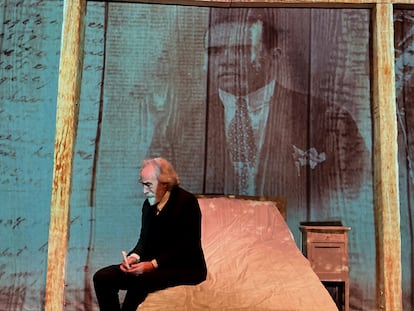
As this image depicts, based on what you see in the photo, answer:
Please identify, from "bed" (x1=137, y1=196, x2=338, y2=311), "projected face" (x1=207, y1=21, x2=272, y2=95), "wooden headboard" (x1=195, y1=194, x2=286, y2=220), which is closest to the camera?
"bed" (x1=137, y1=196, x2=338, y2=311)

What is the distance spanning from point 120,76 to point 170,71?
33 centimetres

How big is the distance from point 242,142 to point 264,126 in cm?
19

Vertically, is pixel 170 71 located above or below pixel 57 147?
above

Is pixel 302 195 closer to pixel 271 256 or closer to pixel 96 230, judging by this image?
pixel 271 256

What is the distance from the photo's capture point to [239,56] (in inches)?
129

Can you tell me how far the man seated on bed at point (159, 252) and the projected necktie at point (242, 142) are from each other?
0.93m

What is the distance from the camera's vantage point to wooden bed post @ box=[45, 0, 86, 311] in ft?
7.54

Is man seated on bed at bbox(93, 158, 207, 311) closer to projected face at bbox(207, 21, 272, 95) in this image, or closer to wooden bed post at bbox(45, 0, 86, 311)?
wooden bed post at bbox(45, 0, 86, 311)

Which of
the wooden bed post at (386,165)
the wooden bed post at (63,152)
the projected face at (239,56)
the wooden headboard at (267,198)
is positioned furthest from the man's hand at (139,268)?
the projected face at (239,56)

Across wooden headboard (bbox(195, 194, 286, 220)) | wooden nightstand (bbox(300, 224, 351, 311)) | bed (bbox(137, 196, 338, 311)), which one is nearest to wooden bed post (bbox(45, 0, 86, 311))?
bed (bbox(137, 196, 338, 311))

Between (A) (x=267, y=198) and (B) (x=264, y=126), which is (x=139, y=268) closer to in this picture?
(A) (x=267, y=198)

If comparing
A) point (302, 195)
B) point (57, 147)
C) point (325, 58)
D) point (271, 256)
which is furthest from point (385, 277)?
point (57, 147)

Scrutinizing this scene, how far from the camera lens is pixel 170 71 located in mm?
3250

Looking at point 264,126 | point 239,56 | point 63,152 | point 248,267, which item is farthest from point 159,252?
point 239,56
